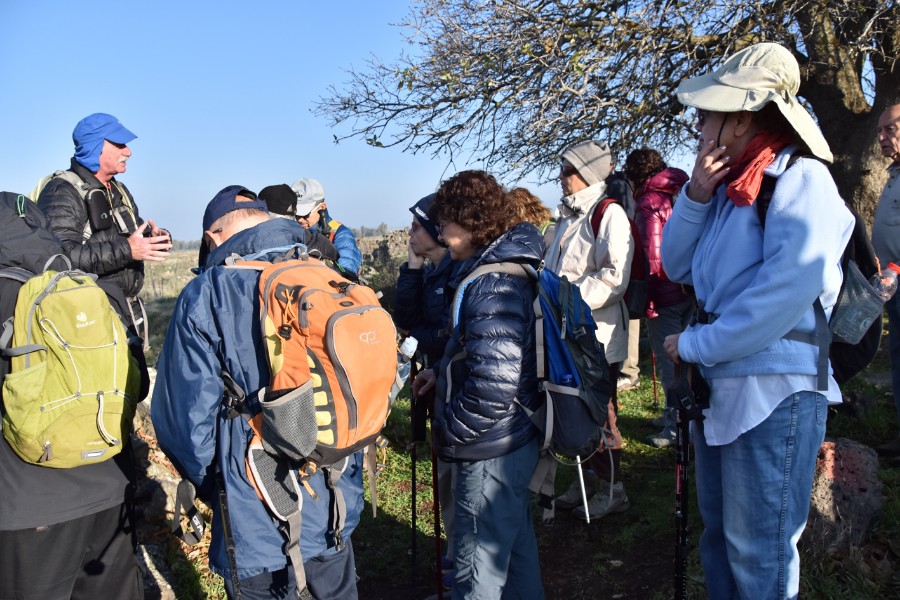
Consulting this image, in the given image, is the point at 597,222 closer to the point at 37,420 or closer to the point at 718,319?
the point at 718,319

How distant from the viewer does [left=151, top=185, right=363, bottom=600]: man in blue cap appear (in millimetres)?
2402

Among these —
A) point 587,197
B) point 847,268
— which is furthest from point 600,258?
point 847,268

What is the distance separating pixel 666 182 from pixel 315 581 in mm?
3697

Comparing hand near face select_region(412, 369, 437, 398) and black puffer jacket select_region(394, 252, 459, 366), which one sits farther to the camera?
black puffer jacket select_region(394, 252, 459, 366)

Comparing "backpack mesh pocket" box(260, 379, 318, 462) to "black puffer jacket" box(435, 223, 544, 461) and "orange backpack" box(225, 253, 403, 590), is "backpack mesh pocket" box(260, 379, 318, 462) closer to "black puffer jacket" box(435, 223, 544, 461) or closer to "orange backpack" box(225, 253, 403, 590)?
"orange backpack" box(225, 253, 403, 590)

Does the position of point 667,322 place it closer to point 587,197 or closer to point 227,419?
point 587,197

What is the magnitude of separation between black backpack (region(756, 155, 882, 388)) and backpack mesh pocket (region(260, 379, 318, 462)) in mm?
1585

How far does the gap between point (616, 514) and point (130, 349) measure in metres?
3.14

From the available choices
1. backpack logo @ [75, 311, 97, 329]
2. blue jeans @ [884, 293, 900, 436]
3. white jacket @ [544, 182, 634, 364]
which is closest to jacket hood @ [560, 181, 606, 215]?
white jacket @ [544, 182, 634, 364]

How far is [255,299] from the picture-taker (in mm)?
2459

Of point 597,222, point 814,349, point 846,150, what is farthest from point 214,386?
point 846,150

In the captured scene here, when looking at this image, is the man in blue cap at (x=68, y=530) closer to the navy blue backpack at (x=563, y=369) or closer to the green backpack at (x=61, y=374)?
the green backpack at (x=61, y=374)

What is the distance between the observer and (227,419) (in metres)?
2.44

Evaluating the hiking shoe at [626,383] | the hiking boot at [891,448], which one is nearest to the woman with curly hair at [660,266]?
the hiking boot at [891,448]
